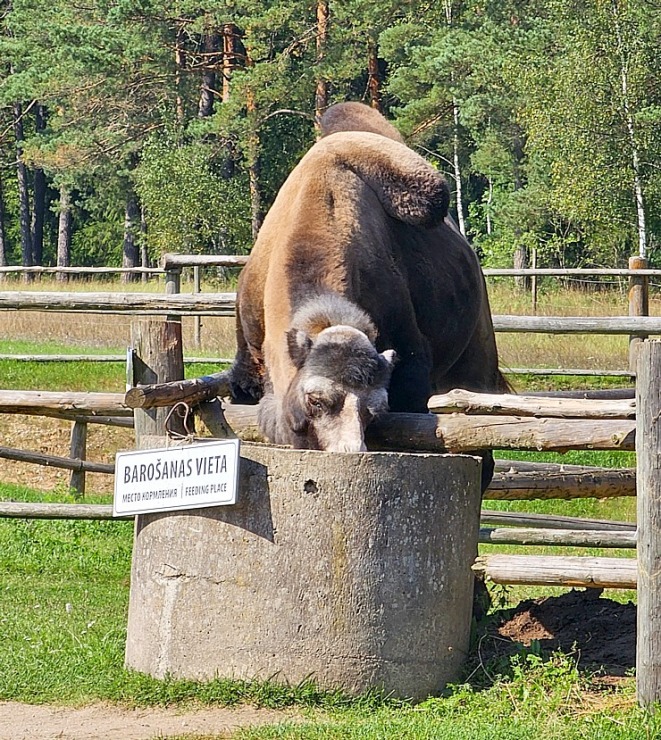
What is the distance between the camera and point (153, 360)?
5.99 m

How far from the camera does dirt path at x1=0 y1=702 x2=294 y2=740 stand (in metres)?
4.30

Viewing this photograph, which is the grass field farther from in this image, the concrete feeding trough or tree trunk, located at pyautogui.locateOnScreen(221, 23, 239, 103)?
tree trunk, located at pyautogui.locateOnScreen(221, 23, 239, 103)

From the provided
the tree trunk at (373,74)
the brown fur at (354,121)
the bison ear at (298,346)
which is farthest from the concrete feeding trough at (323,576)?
the tree trunk at (373,74)

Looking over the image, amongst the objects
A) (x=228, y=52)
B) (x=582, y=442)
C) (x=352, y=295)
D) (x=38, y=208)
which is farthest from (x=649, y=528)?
(x=38, y=208)

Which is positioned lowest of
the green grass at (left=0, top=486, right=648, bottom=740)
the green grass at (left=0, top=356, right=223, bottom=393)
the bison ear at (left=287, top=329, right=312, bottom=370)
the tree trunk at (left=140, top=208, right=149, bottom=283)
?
the green grass at (left=0, top=486, right=648, bottom=740)

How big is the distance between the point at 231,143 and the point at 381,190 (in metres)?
30.8

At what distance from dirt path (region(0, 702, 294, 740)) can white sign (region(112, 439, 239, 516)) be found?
78 centimetres

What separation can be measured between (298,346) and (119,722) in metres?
1.81

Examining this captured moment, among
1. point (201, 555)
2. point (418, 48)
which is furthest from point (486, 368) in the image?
point (418, 48)

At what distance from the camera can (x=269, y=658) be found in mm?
4664

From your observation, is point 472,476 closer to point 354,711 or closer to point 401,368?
point 354,711

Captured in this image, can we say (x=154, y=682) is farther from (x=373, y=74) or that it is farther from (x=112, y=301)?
(x=373, y=74)

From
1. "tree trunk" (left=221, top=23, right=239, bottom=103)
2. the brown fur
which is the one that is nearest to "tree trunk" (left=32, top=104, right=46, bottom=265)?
"tree trunk" (left=221, top=23, right=239, bottom=103)

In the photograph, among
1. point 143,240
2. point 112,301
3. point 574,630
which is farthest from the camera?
point 143,240
